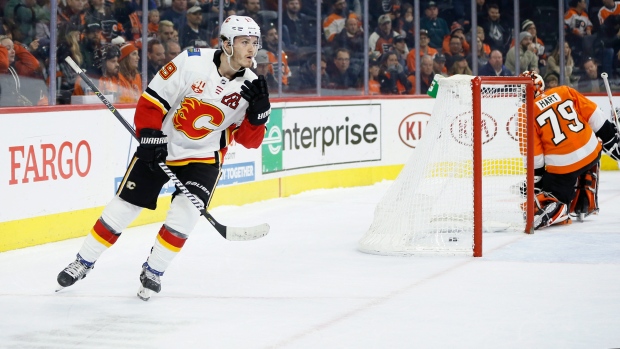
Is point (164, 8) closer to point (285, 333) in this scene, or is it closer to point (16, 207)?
point (16, 207)

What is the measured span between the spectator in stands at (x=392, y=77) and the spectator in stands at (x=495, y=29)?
1163 mm

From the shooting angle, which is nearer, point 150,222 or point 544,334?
point 544,334

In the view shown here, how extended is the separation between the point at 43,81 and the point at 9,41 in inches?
12.9

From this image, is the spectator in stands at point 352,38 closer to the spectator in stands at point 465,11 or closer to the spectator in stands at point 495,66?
the spectator in stands at point 465,11

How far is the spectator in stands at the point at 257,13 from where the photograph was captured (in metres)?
8.09

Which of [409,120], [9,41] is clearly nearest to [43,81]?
[9,41]

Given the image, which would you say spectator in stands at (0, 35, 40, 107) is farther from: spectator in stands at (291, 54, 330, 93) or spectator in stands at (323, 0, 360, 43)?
spectator in stands at (323, 0, 360, 43)

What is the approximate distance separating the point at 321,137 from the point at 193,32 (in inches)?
60.8

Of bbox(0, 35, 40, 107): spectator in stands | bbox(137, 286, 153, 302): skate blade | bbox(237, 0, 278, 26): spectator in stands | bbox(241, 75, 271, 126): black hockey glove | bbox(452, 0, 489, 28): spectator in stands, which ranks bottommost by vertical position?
bbox(137, 286, 153, 302): skate blade

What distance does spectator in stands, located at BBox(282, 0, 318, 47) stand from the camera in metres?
8.57

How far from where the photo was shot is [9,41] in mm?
5625

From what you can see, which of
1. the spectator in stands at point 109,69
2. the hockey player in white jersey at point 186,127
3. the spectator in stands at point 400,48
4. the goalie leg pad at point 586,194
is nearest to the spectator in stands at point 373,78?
the spectator in stands at point 400,48

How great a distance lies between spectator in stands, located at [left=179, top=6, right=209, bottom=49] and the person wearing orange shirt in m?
2.58

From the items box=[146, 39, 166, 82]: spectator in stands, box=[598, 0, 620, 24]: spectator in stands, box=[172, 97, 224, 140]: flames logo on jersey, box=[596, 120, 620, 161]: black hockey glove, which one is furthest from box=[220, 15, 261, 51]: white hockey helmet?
box=[598, 0, 620, 24]: spectator in stands
